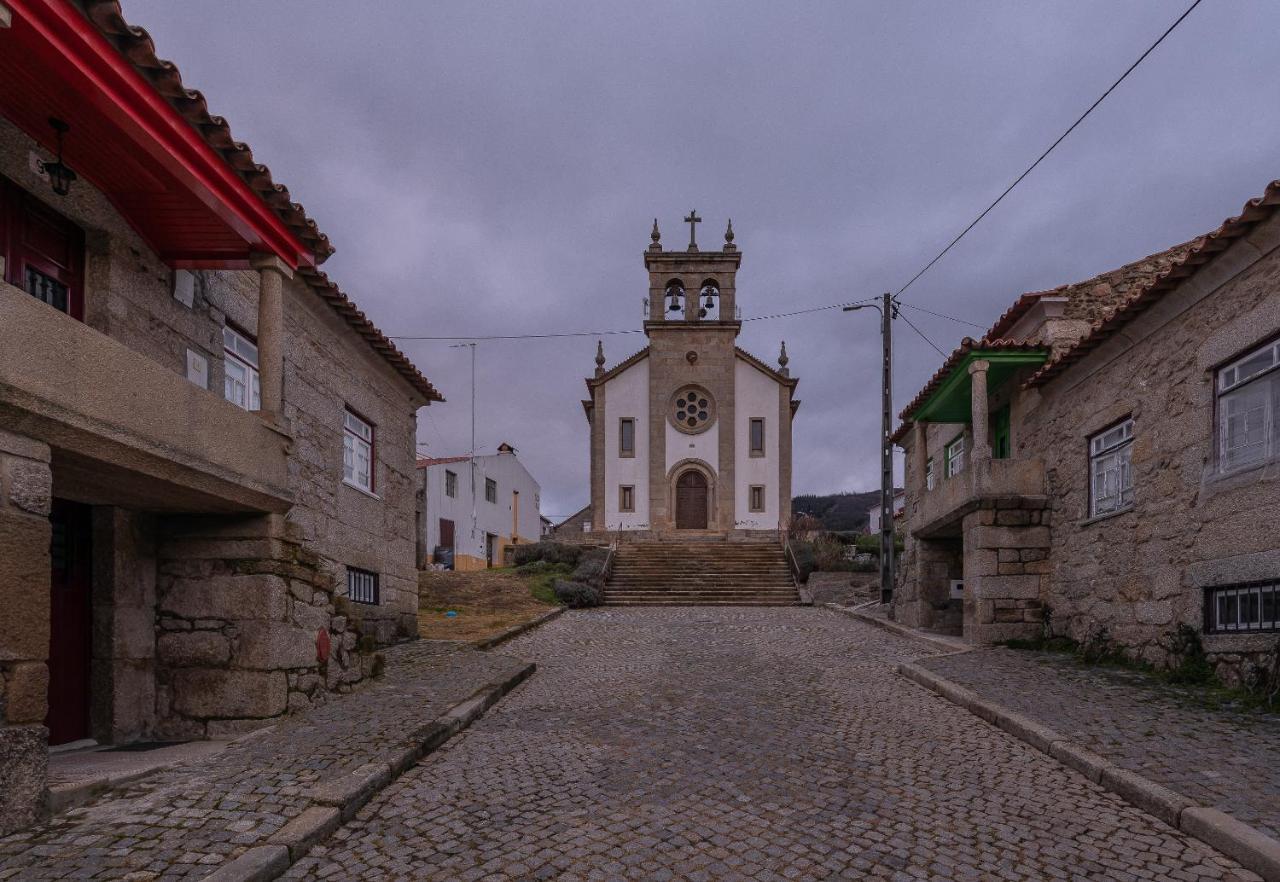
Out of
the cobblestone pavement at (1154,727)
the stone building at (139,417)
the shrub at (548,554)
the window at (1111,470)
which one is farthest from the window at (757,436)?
the stone building at (139,417)

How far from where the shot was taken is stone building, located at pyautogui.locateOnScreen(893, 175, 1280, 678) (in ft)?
24.2

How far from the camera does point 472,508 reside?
34.5m

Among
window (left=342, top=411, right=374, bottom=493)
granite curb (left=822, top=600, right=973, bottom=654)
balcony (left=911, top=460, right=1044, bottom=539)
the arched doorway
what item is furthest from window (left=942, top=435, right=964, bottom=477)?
the arched doorway

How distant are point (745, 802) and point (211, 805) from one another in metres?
2.99

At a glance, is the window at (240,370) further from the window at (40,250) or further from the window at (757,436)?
the window at (757,436)

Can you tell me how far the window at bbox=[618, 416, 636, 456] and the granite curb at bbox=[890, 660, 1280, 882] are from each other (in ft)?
77.6

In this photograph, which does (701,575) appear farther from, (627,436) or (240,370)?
(240,370)

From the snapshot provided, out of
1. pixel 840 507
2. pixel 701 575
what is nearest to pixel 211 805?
pixel 701 575

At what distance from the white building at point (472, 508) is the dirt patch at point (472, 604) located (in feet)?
26.6

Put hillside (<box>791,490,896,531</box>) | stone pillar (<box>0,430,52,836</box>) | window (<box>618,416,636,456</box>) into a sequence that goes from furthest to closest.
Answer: hillside (<box>791,490,896,531</box>)
window (<box>618,416,636,456</box>)
stone pillar (<box>0,430,52,836</box>)

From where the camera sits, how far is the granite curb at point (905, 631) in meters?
11.5

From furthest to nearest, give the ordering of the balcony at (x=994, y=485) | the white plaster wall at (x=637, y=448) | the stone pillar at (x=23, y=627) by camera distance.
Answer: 1. the white plaster wall at (x=637, y=448)
2. the balcony at (x=994, y=485)
3. the stone pillar at (x=23, y=627)

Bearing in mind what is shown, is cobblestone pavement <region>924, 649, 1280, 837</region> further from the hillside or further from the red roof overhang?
the hillside

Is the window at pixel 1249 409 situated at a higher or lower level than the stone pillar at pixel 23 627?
higher
